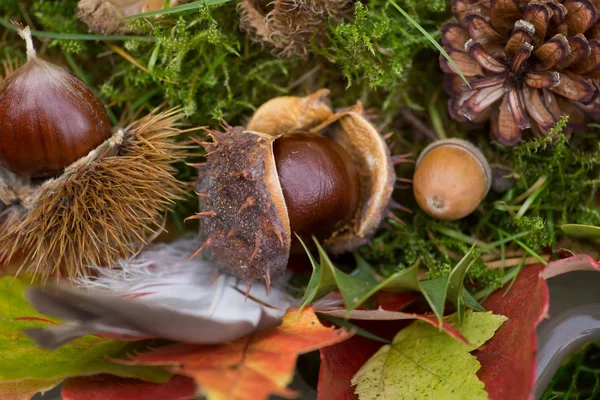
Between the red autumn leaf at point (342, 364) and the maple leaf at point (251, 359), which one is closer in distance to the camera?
the maple leaf at point (251, 359)

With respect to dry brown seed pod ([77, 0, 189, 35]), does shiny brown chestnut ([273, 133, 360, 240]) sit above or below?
below

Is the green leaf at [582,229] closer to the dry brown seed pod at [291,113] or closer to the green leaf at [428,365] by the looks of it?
the green leaf at [428,365]

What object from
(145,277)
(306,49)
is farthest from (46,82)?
(306,49)

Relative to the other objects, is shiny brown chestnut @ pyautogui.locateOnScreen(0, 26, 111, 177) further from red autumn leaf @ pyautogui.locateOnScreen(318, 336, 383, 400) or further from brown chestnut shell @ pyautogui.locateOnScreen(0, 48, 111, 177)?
red autumn leaf @ pyautogui.locateOnScreen(318, 336, 383, 400)

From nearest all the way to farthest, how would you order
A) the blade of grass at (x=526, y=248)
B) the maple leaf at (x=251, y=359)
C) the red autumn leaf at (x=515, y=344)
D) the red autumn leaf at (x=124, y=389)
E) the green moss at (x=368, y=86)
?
the maple leaf at (x=251, y=359) → the red autumn leaf at (x=515, y=344) → the red autumn leaf at (x=124, y=389) → the blade of grass at (x=526, y=248) → the green moss at (x=368, y=86)

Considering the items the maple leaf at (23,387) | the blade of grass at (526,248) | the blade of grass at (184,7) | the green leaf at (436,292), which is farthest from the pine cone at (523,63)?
the maple leaf at (23,387)

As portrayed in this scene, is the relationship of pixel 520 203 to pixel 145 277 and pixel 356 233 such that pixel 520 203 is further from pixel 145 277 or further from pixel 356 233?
pixel 145 277

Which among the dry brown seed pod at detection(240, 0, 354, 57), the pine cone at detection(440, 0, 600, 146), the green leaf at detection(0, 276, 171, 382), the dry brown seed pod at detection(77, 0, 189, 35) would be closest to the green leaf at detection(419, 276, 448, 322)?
the pine cone at detection(440, 0, 600, 146)
